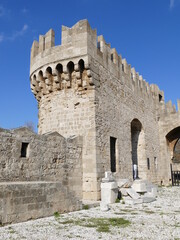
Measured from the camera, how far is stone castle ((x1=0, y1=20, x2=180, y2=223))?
5734 millimetres

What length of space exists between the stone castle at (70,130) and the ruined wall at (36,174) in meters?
0.02

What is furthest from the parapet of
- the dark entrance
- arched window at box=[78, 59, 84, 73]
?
the dark entrance

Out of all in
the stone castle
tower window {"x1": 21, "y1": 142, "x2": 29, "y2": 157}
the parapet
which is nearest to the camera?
the stone castle

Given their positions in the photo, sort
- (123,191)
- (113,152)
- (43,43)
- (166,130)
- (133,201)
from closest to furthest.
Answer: (133,201)
(123,191)
(113,152)
(43,43)
(166,130)

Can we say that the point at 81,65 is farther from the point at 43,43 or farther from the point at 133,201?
the point at 133,201

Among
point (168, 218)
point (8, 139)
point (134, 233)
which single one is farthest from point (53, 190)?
point (168, 218)

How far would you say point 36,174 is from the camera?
21.4 feet

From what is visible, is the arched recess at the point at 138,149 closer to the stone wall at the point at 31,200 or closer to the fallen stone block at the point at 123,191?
the fallen stone block at the point at 123,191

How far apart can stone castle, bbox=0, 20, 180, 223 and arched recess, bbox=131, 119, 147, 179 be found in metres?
0.26

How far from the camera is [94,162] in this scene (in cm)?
813

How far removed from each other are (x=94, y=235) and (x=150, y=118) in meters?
12.0

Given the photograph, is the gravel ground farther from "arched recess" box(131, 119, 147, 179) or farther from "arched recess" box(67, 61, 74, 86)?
"arched recess" box(131, 119, 147, 179)

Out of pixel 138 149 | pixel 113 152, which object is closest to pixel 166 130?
pixel 138 149

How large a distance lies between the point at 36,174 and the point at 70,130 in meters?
2.72
